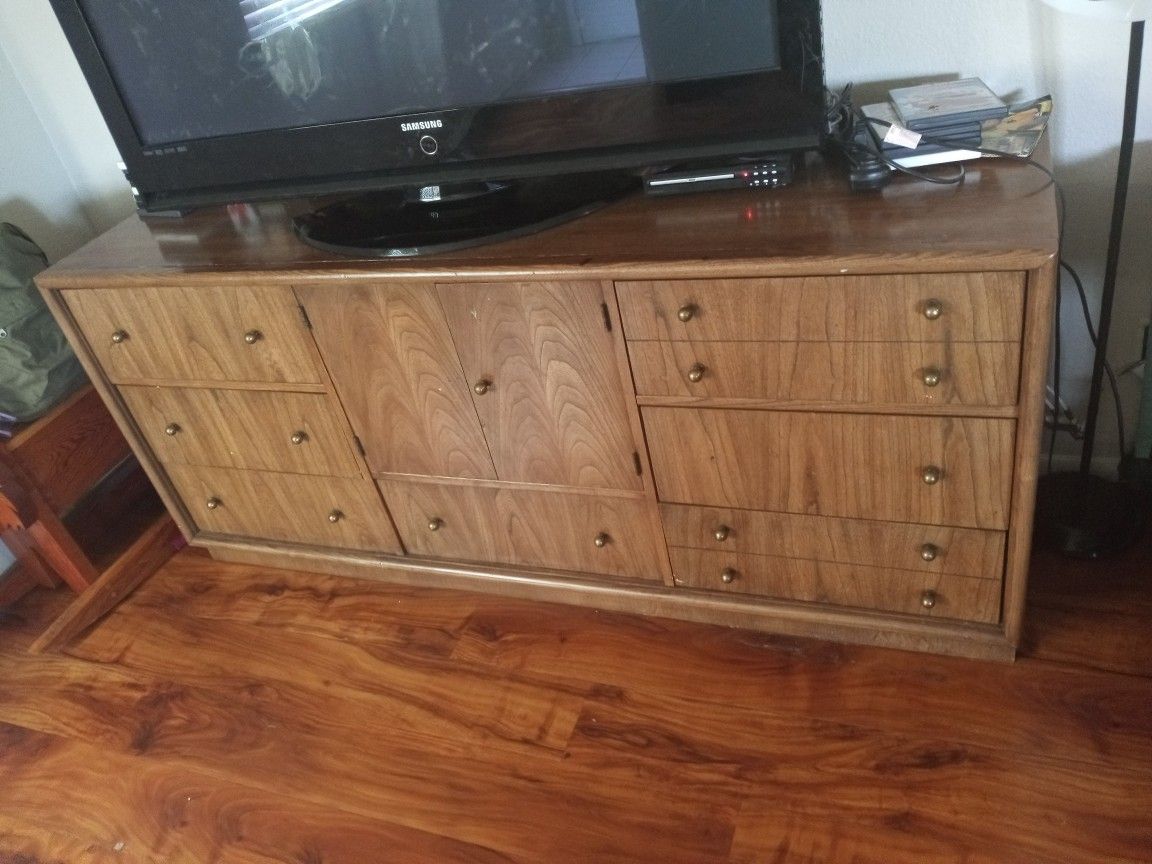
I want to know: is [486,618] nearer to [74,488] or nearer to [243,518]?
[243,518]

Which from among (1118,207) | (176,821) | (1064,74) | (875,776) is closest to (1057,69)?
(1064,74)

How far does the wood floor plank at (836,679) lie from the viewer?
1277mm

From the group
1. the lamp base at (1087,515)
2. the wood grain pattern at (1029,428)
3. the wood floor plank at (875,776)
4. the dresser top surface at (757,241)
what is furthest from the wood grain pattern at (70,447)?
the lamp base at (1087,515)

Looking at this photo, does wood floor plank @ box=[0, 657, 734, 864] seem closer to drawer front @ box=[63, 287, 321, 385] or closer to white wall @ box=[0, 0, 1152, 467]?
drawer front @ box=[63, 287, 321, 385]

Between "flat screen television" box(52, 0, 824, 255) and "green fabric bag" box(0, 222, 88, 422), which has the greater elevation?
"flat screen television" box(52, 0, 824, 255)

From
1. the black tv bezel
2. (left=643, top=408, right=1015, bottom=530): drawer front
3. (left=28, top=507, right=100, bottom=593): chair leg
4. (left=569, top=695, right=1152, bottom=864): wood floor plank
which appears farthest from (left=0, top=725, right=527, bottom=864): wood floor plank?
the black tv bezel

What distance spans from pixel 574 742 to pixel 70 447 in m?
1.19

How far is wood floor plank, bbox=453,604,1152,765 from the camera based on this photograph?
1277 millimetres

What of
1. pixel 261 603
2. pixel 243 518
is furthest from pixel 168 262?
pixel 261 603

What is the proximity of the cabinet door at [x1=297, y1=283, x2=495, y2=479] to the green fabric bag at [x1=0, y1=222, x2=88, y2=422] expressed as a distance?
0.69m

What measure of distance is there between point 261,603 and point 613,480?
2.72ft

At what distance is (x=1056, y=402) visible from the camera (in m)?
1.54

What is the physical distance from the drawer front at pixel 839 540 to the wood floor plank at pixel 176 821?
556 mm

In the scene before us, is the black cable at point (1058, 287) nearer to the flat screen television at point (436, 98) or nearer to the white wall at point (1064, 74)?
the white wall at point (1064, 74)
